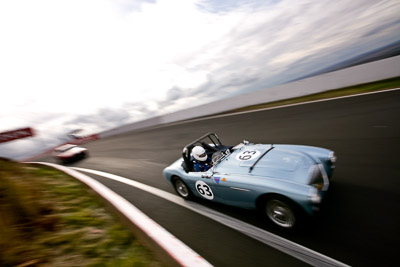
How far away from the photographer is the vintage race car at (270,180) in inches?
107

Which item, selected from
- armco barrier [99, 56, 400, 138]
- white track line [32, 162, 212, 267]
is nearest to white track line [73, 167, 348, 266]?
white track line [32, 162, 212, 267]

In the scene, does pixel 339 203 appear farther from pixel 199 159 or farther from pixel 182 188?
pixel 182 188

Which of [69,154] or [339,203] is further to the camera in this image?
[69,154]

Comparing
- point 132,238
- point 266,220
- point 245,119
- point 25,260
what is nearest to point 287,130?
point 245,119

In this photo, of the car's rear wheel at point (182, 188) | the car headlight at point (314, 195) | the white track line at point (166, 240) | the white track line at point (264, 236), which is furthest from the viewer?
the car's rear wheel at point (182, 188)

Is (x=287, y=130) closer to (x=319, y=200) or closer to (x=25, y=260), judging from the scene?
(x=319, y=200)

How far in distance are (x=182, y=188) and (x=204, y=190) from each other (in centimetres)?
77

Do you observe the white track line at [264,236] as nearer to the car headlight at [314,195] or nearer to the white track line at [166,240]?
the car headlight at [314,195]

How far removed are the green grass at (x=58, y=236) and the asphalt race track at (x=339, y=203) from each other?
92 cm

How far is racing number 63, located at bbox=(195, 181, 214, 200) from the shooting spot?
3.71m

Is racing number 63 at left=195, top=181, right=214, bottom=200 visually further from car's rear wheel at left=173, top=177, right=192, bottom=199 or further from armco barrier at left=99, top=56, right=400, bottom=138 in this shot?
armco barrier at left=99, top=56, right=400, bottom=138

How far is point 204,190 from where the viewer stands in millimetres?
3803

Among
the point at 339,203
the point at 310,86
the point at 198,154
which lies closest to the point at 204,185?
the point at 198,154

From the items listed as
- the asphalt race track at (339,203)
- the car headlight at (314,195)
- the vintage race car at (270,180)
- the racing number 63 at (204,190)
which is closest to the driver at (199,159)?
the vintage race car at (270,180)
